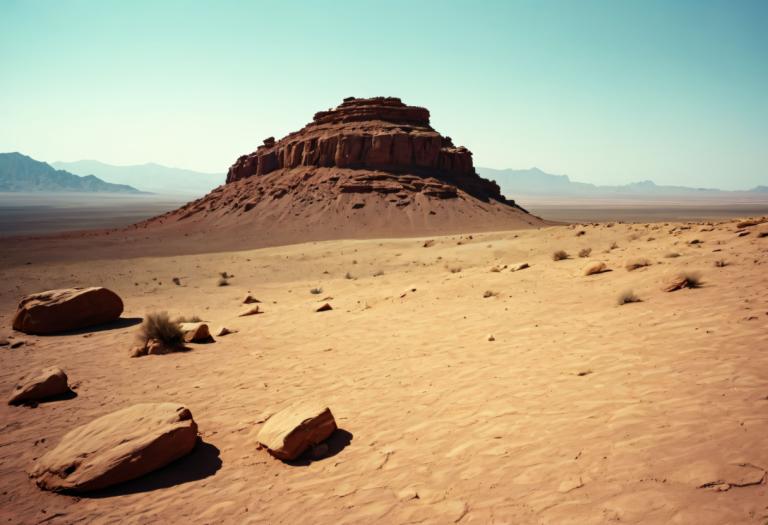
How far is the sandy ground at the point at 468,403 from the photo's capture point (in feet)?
12.9

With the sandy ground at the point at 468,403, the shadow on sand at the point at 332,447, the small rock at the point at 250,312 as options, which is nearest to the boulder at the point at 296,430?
the shadow on sand at the point at 332,447

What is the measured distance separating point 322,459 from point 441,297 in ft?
28.8

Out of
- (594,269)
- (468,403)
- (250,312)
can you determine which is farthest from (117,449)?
(594,269)

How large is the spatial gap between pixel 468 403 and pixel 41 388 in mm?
6853

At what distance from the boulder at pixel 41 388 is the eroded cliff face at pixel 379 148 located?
50.4 meters

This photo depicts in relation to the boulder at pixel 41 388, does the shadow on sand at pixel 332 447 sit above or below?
above

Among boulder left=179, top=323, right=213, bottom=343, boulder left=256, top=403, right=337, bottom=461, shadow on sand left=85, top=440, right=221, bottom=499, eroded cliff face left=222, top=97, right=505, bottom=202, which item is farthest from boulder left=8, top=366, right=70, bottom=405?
eroded cliff face left=222, top=97, right=505, bottom=202

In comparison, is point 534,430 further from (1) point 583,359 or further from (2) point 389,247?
(2) point 389,247

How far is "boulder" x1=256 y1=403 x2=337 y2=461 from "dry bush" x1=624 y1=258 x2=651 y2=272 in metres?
10.5

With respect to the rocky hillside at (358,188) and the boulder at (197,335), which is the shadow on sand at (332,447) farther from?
the rocky hillside at (358,188)

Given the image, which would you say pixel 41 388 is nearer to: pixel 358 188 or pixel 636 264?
pixel 636 264

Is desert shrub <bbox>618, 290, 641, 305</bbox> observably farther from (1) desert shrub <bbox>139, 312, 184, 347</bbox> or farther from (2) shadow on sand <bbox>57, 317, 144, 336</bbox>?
(2) shadow on sand <bbox>57, 317, 144, 336</bbox>

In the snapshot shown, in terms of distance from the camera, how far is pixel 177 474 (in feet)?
16.6

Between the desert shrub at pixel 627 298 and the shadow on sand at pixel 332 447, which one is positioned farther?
the desert shrub at pixel 627 298
